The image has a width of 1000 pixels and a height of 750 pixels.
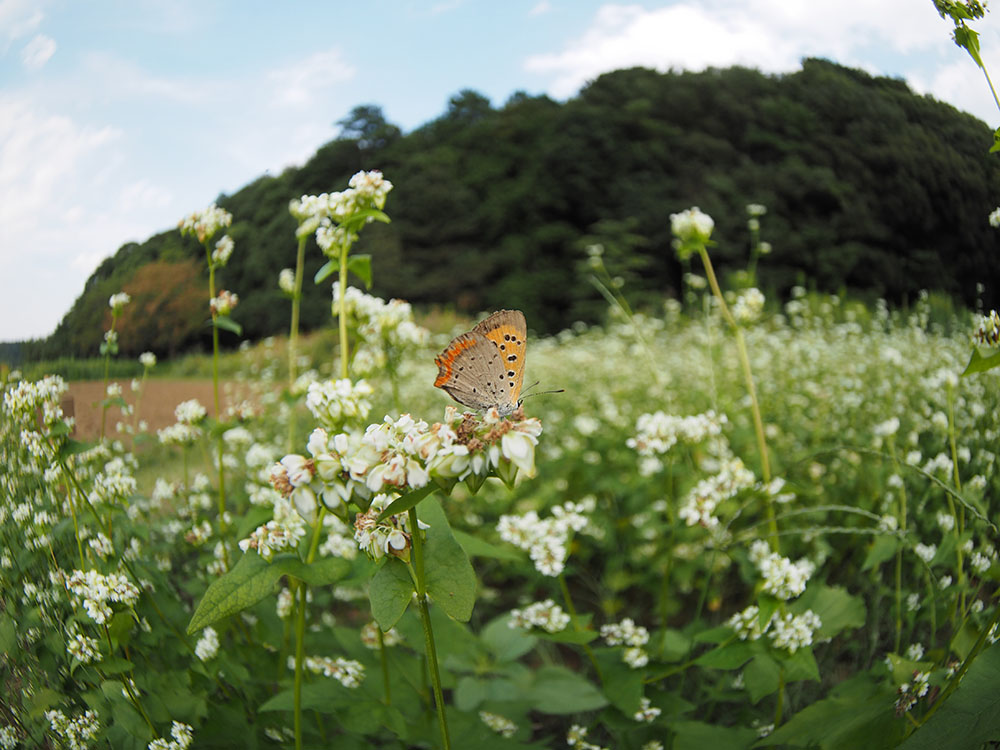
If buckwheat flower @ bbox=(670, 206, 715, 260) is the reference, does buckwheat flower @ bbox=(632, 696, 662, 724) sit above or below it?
below

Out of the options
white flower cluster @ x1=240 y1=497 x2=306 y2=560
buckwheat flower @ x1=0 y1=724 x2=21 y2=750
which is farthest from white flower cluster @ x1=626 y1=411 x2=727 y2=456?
buckwheat flower @ x1=0 y1=724 x2=21 y2=750

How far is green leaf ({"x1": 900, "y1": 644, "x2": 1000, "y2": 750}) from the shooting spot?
894mm

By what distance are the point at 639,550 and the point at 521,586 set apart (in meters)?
0.77

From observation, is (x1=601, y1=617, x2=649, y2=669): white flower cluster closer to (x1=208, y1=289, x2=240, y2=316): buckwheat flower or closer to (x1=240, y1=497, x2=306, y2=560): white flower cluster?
(x1=240, y1=497, x2=306, y2=560): white flower cluster

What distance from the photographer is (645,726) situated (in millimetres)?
1491

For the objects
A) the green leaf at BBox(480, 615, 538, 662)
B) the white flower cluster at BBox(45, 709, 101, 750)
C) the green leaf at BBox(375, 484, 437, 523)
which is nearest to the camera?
the green leaf at BBox(375, 484, 437, 523)

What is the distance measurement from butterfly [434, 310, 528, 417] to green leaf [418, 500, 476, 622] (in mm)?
305

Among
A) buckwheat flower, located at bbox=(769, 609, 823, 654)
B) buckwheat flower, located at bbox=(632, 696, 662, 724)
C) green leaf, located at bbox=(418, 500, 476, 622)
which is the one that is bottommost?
buckwheat flower, located at bbox=(632, 696, 662, 724)

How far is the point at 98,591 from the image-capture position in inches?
41.9

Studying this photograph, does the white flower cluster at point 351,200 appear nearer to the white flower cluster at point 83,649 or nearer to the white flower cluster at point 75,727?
the white flower cluster at point 83,649

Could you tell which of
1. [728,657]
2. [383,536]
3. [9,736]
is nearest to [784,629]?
[728,657]

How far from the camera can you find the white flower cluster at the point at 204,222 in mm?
1593

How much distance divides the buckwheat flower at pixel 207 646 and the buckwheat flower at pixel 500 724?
70 centimetres

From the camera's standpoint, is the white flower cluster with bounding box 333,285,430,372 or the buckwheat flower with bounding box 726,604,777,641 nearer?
the buckwheat flower with bounding box 726,604,777,641
